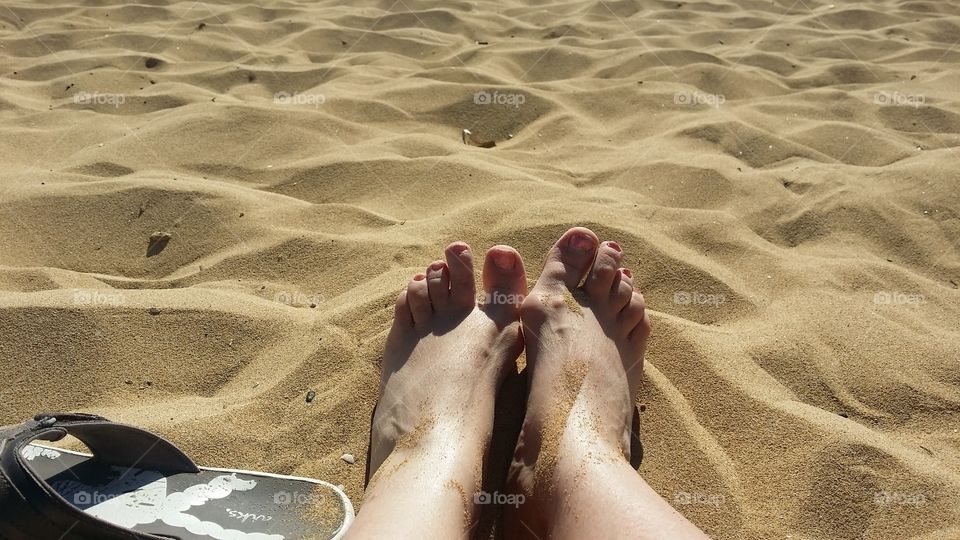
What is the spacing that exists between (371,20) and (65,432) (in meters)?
3.93

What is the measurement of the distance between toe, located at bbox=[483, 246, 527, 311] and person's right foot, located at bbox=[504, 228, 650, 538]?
0.05 meters

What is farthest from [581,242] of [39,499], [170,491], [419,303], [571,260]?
[39,499]

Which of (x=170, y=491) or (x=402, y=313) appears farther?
(x=402, y=313)

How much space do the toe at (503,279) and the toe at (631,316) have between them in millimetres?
278

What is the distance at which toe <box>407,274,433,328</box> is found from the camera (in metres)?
1.75

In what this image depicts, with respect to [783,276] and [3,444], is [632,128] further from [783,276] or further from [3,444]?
[3,444]

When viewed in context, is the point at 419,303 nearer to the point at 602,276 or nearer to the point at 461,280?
the point at 461,280

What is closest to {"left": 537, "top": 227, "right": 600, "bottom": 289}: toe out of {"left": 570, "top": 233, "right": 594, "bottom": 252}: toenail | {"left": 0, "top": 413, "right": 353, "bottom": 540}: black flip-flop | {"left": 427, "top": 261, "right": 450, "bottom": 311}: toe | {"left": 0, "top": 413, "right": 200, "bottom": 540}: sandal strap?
{"left": 570, "top": 233, "right": 594, "bottom": 252}: toenail

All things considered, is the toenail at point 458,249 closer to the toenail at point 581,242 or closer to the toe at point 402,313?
the toe at point 402,313

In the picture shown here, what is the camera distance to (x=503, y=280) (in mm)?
1806

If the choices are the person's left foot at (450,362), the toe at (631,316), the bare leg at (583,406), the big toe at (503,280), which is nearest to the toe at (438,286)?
the person's left foot at (450,362)

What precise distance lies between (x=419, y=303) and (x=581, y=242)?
1.58 feet

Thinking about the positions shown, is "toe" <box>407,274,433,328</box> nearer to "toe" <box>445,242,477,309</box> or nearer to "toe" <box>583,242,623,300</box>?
"toe" <box>445,242,477,309</box>

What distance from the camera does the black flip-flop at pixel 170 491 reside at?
4.42 feet
